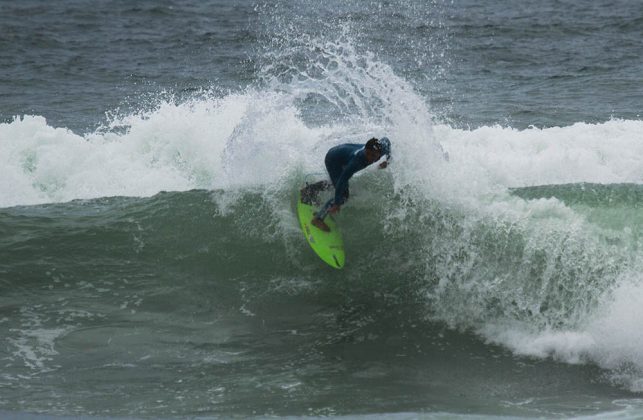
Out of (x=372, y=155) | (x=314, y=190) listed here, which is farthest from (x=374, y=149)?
(x=314, y=190)

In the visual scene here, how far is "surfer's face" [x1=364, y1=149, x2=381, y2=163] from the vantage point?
27.9ft

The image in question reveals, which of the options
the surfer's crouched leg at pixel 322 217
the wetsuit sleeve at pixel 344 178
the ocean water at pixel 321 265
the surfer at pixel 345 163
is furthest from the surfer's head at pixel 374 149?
the surfer's crouched leg at pixel 322 217

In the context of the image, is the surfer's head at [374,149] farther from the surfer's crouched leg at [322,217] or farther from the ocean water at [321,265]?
the surfer's crouched leg at [322,217]

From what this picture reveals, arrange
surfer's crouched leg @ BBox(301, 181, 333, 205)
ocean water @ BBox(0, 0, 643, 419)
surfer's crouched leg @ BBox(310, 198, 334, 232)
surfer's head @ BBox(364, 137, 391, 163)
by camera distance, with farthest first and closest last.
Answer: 1. surfer's crouched leg @ BBox(301, 181, 333, 205)
2. surfer's crouched leg @ BBox(310, 198, 334, 232)
3. surfer's head @ BBox(364, 137, 391, 163)
4. ocean water @ BBox(0, 0, 643, 419)

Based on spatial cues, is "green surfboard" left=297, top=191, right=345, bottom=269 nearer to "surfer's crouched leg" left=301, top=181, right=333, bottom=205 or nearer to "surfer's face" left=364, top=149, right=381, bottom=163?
"surfer's crouched leg" left=301, top=181, right=333, bottom=205

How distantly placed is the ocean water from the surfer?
0.45m

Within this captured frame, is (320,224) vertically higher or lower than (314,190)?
lower

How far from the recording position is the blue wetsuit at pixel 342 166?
8562 mm

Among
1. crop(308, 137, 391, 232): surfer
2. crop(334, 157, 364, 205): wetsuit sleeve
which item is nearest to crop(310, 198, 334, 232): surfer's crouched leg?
crop(308, 137, 391, 232): surfer

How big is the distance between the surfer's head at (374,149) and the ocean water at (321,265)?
54cm

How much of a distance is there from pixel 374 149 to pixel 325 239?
48.0 inches

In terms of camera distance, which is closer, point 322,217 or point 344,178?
point 344,178

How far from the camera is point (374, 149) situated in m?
8.51

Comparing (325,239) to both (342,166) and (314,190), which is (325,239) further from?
(342,166)
